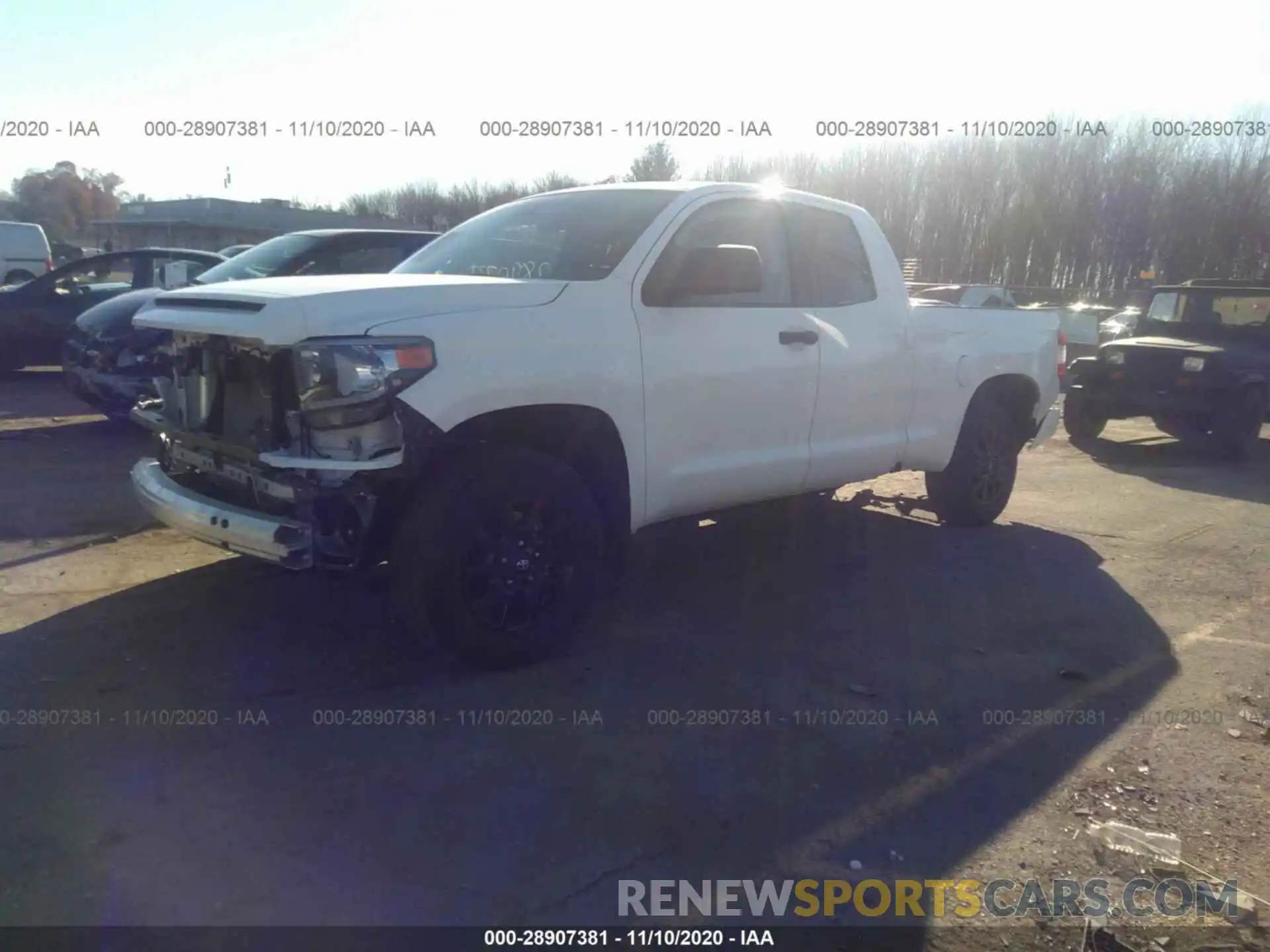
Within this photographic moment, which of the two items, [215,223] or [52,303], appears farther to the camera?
[215,223]

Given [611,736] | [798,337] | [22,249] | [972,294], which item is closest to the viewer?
[611,736]

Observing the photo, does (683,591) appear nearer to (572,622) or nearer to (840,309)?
(572,622)

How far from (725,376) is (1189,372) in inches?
311

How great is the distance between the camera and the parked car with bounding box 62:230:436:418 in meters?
8.43

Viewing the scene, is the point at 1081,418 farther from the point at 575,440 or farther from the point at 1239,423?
the point at 575,440

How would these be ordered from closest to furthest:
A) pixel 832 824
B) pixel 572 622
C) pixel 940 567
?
1. pixel 832 824
2. pixel 572 622
3. pixel 940 567

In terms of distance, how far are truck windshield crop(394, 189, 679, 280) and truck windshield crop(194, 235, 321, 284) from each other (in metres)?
3.68

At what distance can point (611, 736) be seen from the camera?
378 cm

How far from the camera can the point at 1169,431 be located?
12.1 meters

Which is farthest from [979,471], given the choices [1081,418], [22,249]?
[22,249]

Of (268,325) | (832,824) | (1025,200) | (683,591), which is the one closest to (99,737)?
(268,325)

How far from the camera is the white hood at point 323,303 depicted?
12.2 feet

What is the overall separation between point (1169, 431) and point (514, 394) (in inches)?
408

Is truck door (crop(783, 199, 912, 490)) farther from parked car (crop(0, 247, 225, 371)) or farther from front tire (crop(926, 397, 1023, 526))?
parked car (crop(0, 247, 225, 371))
